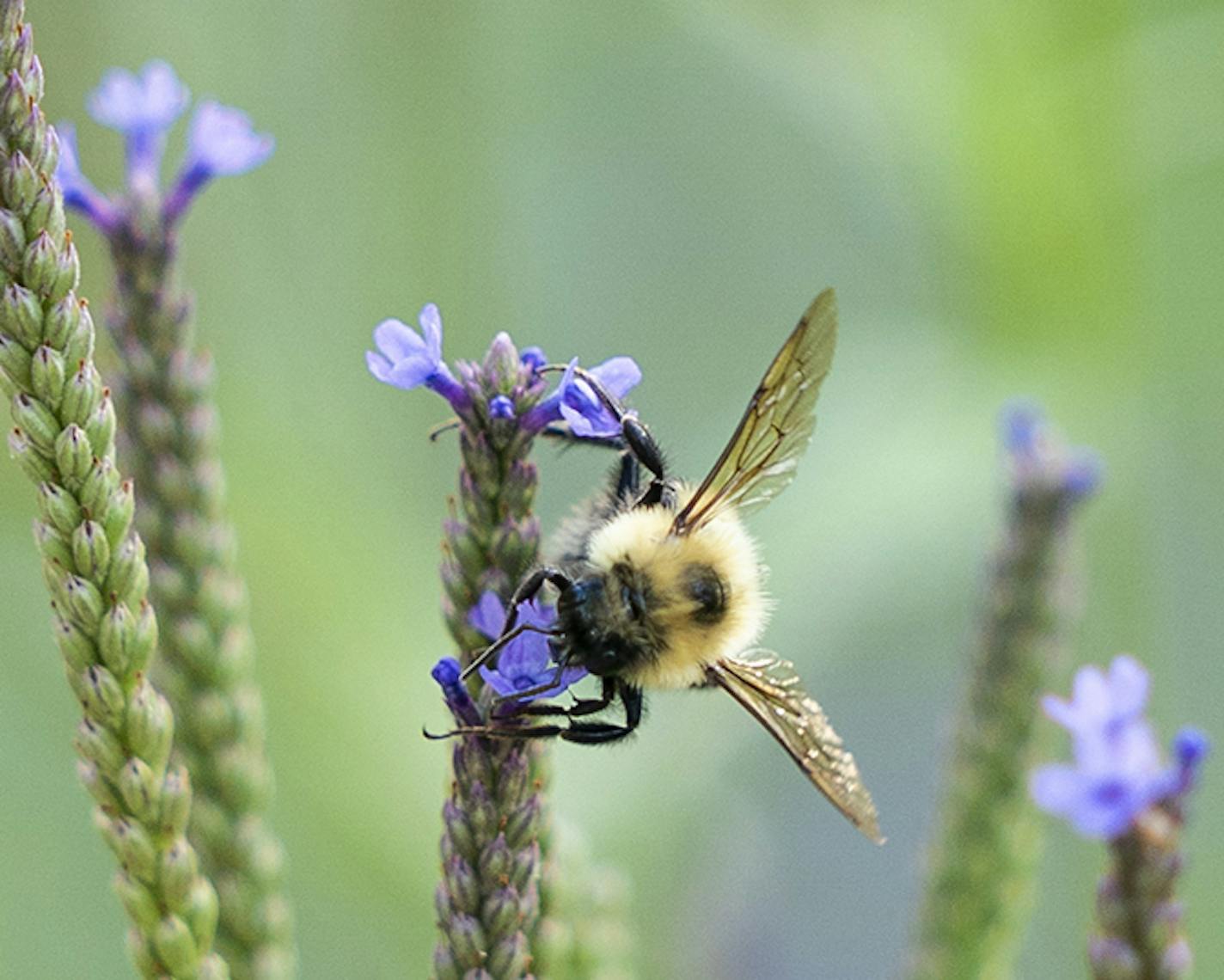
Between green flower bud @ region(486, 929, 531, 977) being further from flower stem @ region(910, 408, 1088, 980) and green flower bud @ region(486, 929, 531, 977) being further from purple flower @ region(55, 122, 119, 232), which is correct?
purple flower @ region(55, 122, 119, 232)

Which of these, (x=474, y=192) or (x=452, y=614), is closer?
(x=452, y=614)

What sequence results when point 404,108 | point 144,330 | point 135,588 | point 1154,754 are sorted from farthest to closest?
1. point 404,108
2. point 144,330
3. point 1154,754
4. point 135,588

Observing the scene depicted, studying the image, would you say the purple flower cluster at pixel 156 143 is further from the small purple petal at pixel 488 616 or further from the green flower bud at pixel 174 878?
the green flower bud at pixel 174 878

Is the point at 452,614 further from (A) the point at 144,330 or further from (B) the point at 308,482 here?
(B) the point at 308,482

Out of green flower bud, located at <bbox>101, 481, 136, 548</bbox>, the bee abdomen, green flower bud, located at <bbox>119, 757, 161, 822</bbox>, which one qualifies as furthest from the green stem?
green flower bud, located at <bbox>101, 481, 136, 548</bbox>

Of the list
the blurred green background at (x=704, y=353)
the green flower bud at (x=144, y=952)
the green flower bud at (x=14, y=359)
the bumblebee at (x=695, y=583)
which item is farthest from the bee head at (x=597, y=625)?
the blurred green background at (x=704, y=353)

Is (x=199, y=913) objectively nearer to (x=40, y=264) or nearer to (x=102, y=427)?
(x=102, y=427)

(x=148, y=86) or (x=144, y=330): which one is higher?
(x=148, y=86)

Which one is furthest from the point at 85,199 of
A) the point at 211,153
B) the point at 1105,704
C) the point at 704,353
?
the point at 704,353

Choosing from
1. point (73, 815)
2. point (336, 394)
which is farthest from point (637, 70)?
point (73, 815)
